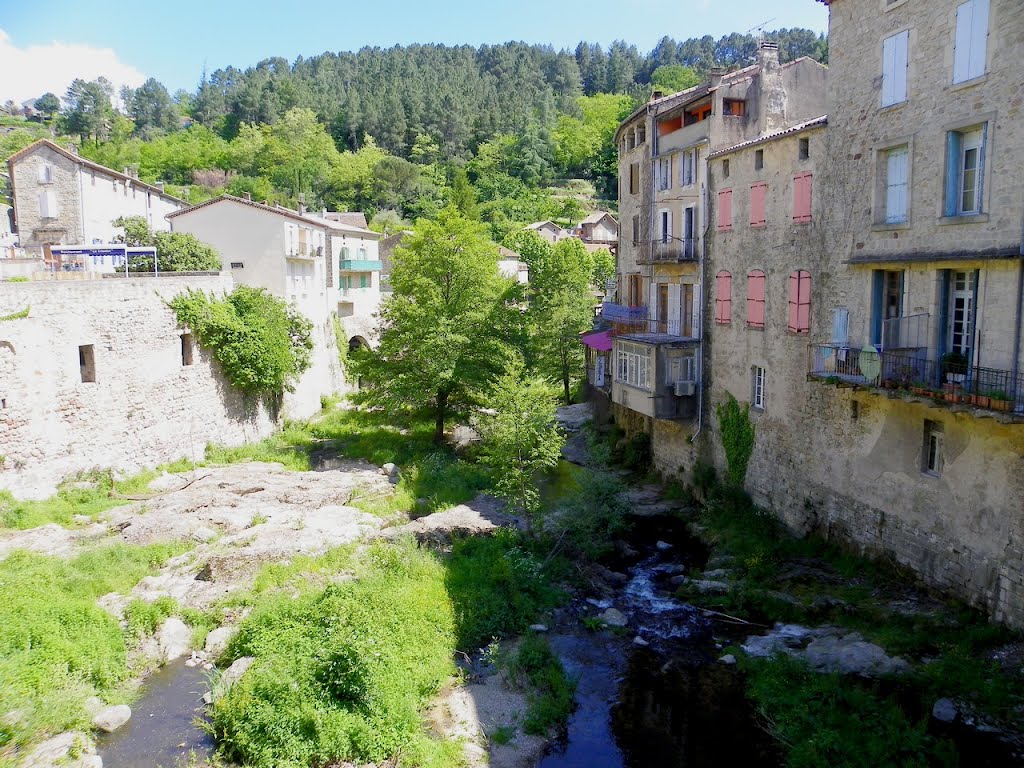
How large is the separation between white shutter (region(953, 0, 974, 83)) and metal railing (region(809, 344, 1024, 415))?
17.6ft

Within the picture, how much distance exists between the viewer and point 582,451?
3219cm

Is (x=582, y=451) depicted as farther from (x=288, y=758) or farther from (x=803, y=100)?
(x=288, y=758)

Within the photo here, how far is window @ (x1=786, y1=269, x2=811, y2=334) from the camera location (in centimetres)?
1970

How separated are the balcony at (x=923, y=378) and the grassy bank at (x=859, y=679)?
419cm

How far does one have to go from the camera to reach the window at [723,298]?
2327 cm

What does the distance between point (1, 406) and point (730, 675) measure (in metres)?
20.3

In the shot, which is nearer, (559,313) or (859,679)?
(859,679)

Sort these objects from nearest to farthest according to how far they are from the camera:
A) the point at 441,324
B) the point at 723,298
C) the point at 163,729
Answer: the point at 163,729, the point at 723,298, the point at 441,324

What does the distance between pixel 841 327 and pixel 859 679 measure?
325 inches

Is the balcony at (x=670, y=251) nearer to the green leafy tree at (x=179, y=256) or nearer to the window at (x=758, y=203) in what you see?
the window at (x=758, y=203)

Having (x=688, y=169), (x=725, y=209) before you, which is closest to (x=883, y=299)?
(x=725, y=209)

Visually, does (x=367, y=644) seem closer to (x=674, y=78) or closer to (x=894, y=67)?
(x=894, y=67)

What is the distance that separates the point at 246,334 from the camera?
3134cm

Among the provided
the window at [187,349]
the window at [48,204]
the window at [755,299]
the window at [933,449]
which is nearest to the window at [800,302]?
the window at [755,299]
